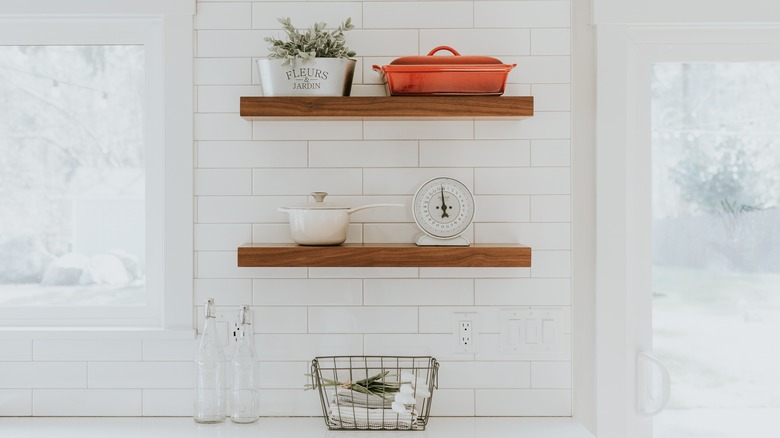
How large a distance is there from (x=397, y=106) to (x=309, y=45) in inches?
11.0

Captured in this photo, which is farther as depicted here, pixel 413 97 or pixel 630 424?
pixel 630 424

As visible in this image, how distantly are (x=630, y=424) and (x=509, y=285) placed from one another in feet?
1.76

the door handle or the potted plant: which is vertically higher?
the potted plant

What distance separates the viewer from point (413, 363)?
83.4 inches

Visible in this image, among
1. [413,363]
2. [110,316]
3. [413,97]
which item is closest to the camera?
[413,97]

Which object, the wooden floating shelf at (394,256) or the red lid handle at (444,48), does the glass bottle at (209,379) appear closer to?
the wooden floating shelf at (394,256)

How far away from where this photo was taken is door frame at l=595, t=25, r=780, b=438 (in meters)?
2.18

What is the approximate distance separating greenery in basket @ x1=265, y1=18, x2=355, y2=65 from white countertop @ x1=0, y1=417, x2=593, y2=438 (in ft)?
3.17

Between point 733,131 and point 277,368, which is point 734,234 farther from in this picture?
point 277,368

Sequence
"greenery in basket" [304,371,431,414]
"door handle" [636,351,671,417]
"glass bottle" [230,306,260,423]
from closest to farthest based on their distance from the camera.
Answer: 1. "greenery in basket" [304,371,431,414]
2. "glass bottle" [230,306,260,423]
3. "door handle" [636,351,671,417]

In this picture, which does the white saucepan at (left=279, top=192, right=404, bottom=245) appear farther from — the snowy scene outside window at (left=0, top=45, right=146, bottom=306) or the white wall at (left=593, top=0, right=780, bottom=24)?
the white wall at (left=593, top=0, right=780, bottom=24)

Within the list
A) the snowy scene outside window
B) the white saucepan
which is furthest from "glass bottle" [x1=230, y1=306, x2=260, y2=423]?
the snowy scene outside window

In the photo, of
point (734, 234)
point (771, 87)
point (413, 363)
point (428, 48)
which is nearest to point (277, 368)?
point (413, 363)

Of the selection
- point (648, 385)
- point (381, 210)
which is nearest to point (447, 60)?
point (381, 210)
